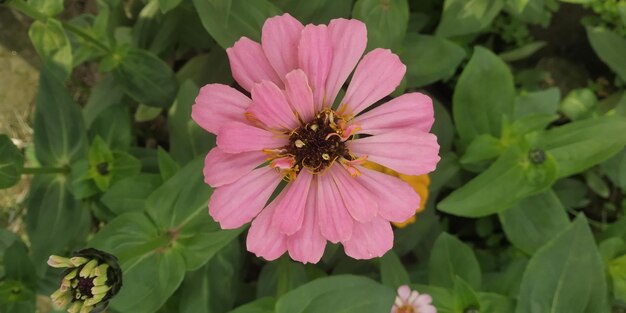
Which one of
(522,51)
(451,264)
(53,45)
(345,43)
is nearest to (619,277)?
(451,264)

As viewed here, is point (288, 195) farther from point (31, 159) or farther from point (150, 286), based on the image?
point (31, 159)

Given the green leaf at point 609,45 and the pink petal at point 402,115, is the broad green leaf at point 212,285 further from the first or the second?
the green leaf at point 609,45

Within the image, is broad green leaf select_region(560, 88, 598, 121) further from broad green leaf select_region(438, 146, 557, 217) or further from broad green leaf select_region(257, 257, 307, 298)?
broad green leaf select_region(257, 257, 307, 298)

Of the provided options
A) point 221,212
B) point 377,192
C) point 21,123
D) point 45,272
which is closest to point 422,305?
point 377,192

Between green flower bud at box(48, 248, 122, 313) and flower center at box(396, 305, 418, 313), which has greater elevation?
green flower bud at box(48, 248, 122, 313)

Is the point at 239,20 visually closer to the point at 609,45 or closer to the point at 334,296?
the point at 334,296

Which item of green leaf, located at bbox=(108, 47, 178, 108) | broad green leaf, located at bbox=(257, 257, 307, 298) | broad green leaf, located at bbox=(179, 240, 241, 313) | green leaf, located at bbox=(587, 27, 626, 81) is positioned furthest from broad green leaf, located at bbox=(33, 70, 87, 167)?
green leaf, located at bbox=(587, 27, 626, 81)
